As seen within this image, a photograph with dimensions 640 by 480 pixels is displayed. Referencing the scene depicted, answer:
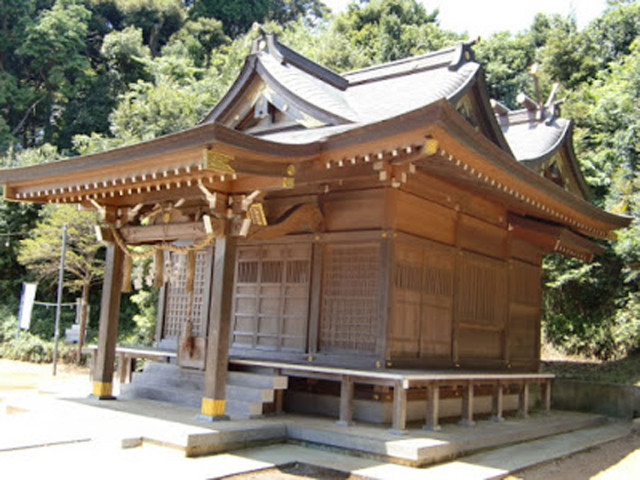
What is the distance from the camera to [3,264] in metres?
26.4

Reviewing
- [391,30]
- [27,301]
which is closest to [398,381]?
[27,301]

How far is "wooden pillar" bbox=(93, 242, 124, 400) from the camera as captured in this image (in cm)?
898

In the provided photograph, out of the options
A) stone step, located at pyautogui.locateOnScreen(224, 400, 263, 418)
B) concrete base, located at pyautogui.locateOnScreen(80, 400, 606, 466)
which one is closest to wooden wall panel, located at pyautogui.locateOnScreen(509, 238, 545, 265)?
concrete base, located at pyautogui.locateOnScreen(80, 400, 606, 466)

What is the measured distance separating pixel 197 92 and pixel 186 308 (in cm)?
2019

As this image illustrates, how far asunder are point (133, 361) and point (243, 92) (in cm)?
515

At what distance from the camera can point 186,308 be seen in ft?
35.1

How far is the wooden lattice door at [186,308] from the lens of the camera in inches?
353

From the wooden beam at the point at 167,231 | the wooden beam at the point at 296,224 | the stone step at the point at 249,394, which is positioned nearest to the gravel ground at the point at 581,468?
the stone step at the point at 249,394

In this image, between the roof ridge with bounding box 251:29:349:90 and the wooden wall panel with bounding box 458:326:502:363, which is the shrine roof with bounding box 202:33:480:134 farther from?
the wooden wall panel with bounding box 458:326:502:363

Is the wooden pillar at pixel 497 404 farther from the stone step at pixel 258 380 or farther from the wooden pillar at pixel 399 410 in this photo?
the stone step at pixel 258 380

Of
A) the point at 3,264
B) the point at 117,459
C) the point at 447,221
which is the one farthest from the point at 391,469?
the point at 3,264

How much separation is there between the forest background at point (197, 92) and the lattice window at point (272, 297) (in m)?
8.24

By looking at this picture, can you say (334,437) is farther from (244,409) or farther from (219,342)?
(219,342)

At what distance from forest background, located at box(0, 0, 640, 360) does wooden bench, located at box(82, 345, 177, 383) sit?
9223 mm
